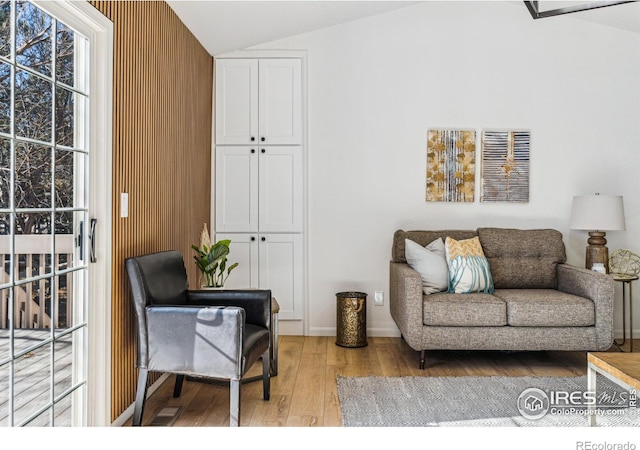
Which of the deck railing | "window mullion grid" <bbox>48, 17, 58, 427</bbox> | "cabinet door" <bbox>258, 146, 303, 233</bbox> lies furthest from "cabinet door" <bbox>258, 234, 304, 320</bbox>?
"window mullion grid" <bbox>48, 17, 58, 427</bbox>

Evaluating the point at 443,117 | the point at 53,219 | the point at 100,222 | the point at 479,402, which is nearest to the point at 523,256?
the point at 443,117

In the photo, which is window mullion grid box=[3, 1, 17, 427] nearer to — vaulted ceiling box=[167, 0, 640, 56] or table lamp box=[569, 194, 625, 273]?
vaulted ceiling box=[167, 0, 640, 56]

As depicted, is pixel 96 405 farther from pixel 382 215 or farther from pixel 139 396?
pixel 382 215

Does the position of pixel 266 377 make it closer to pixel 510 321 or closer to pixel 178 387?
pixel 178 387

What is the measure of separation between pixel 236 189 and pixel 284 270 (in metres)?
0.86

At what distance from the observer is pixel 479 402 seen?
2686 mm

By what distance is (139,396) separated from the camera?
7.77 feet

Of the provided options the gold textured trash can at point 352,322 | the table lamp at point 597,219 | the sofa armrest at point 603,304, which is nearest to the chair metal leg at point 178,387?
the gold textured trash can at point 352,322

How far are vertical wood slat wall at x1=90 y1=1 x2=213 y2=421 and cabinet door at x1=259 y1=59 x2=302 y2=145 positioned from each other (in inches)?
22.9

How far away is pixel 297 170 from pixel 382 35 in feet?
4.70

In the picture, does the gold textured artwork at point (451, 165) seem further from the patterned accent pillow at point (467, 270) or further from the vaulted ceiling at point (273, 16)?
the vaulted ceiling at point (273, 16)

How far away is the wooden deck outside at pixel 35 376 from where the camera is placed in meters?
1.71

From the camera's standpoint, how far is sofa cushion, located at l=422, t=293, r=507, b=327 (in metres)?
3.28
